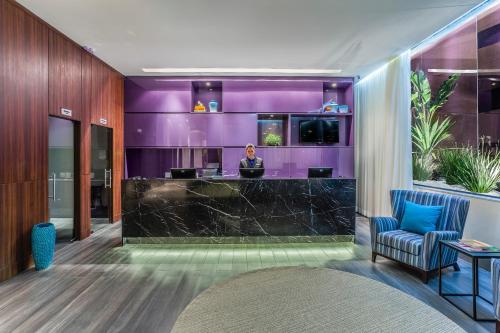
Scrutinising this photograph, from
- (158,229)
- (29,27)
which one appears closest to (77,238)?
(158,229)

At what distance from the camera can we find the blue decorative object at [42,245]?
12.0 ft

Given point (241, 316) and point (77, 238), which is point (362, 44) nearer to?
point (241, 316)

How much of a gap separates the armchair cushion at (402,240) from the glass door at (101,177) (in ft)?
17.5

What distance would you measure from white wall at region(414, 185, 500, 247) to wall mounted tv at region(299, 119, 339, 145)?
132 inches

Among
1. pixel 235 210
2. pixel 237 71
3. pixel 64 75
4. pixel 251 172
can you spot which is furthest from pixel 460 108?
pixel 64 75

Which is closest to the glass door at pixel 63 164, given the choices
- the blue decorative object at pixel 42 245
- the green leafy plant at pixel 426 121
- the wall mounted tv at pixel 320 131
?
the blue decorative object at pixel 42 245

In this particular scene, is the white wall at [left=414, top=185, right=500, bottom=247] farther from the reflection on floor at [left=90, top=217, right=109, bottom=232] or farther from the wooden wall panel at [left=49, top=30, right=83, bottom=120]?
the reflection on floor at [left=90, top=217, right=109, bottom=232]

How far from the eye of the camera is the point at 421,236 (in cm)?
361

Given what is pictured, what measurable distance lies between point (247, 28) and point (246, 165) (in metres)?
2.45

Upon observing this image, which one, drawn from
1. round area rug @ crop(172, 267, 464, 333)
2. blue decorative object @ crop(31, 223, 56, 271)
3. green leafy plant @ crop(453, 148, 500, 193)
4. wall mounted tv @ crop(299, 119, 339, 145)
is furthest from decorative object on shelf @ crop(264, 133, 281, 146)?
round area rug @ crop(172, 267, 464, 333)

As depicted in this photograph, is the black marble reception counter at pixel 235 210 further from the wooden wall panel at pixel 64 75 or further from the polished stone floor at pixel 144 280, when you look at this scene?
the wooden wall panel at pixel 64 75

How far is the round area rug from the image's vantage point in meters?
1.23

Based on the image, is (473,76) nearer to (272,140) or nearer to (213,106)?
(272,140)

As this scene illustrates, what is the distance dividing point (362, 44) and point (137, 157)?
5.62m
